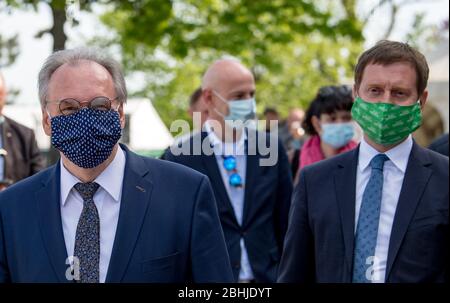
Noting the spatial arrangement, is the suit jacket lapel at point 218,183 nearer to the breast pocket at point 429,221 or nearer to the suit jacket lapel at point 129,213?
the breast pocket at point 429,221

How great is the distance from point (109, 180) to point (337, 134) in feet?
13.0

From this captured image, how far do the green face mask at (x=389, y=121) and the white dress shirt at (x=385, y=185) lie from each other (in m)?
0.05

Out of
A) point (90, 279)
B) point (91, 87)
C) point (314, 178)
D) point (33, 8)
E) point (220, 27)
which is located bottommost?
point (90, 279)

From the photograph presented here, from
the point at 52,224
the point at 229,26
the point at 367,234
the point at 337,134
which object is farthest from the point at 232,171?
the point at 229,26

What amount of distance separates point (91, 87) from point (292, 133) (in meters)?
11.1

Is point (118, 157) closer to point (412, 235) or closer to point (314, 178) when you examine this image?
point (314, 178)

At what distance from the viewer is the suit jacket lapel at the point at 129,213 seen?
354 cm

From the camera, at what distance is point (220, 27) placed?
1864cm

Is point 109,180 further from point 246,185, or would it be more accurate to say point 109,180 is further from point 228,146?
point 228,146

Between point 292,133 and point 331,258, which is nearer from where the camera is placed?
point 331,258

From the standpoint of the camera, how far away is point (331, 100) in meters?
7.52

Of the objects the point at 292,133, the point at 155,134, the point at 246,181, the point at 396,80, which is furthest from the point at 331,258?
the point at 155,134

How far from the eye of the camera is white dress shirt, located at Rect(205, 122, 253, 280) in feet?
20.7

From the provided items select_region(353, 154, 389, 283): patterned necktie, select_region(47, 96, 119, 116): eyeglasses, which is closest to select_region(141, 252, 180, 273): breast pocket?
select_region(47, 96, 119, 116): eyeglasses
